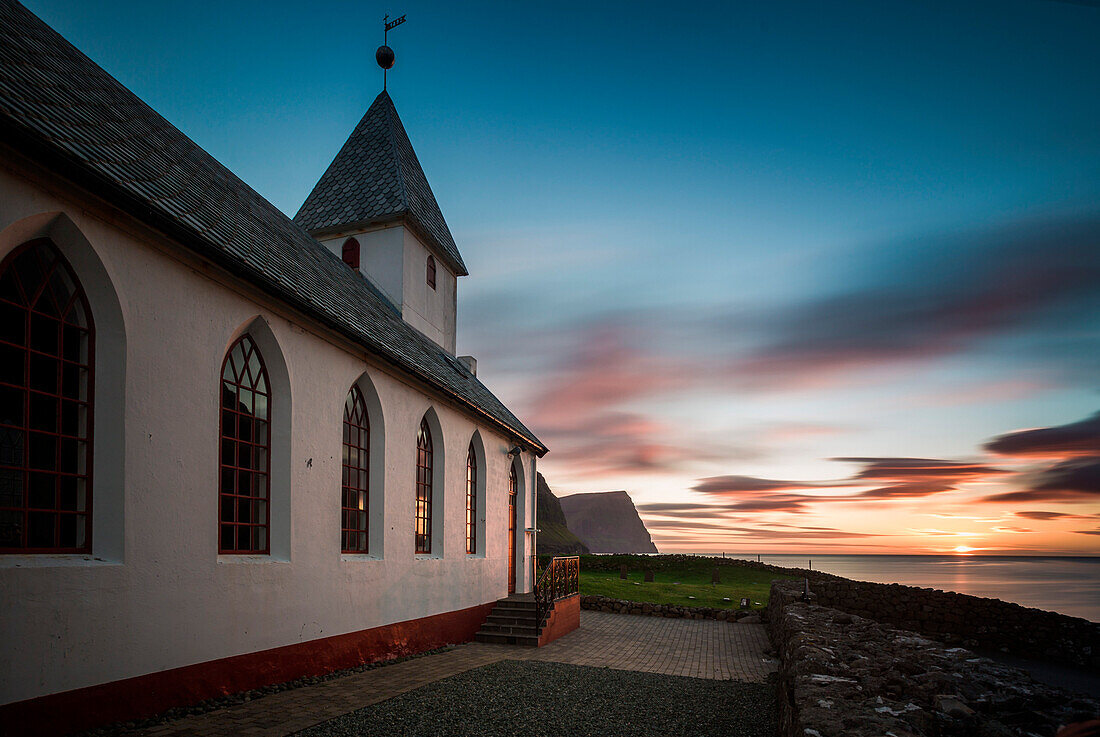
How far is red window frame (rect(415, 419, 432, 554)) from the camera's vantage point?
1329cm

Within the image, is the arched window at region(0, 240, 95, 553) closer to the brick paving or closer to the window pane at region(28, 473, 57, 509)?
the window pane at region(28, 473, 57, 509)

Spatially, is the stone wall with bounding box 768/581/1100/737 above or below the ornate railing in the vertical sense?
above

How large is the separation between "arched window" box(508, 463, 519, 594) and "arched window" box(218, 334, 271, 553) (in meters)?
10.8

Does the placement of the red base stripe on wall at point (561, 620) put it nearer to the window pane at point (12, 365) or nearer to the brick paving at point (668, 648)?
the brick paving at point (668, 648)

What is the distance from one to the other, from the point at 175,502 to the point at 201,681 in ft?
6.53

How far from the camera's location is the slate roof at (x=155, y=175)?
19.6 ft

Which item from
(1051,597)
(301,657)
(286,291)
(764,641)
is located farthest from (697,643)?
(1051,597)

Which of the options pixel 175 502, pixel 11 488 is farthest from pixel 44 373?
pixel 175 502

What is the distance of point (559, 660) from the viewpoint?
40.4ft

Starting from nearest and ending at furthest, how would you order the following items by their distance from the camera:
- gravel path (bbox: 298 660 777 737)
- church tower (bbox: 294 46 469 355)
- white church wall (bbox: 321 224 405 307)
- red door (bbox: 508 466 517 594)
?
gravel path (bbox: 298 660 777 737)
white church wall (bbox: 321 224 405 307)
church tower (bbox: 294 46 469 355)
red door (bbox: 508 466 517 594)

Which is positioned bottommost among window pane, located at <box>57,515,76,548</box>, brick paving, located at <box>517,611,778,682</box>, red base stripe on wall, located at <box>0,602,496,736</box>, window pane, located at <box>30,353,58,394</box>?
brick paving, located at <box>517,611,778,682</box>

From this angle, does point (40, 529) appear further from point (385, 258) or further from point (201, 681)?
point (385, 258)

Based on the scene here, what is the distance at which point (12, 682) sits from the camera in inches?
197

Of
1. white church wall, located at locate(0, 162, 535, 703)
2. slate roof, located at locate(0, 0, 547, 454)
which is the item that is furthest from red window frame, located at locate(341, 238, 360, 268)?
white church wall, located at locate(0, 162, 535, 703)
